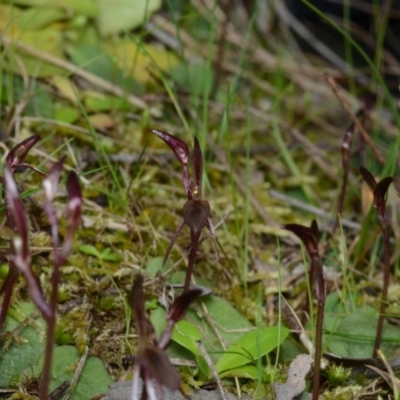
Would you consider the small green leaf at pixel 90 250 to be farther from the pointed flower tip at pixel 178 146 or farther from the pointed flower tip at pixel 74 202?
the pointed flower tip at pixel 74 202

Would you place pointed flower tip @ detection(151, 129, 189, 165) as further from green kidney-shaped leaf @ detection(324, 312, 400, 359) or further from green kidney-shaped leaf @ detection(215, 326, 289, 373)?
green kidney-shaped leaf @ detection(324, 312, 400, 359)

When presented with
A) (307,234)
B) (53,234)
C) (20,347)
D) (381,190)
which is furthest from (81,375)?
(381,190)

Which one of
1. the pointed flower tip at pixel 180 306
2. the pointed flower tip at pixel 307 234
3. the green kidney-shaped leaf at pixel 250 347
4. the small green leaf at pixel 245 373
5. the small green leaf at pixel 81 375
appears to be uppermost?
the pointed flower tip at pixel 307 234

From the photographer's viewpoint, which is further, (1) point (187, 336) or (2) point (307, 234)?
(1) point (187, 336)

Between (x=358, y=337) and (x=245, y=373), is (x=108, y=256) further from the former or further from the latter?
(x=358, y=337)

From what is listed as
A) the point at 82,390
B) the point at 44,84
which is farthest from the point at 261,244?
the point at 44,84

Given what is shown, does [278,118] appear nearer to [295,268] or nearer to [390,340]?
[295,268]

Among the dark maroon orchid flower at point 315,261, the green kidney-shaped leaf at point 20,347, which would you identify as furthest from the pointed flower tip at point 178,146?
the green kidney-shaped leaf at point 20,347
